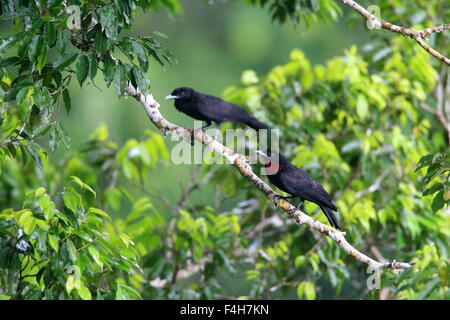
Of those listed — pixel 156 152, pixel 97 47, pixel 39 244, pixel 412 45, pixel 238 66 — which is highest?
pixel 238 66

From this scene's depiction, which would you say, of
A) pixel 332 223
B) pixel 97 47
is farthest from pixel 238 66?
pixel 97 47

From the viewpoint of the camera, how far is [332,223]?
14.0ft

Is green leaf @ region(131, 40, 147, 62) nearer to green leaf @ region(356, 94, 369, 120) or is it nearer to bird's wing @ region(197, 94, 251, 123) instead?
bird's wing @ region(197, 94, 251, 123)

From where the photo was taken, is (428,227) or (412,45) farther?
(412,45)

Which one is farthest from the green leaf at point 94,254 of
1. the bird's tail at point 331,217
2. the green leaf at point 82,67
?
the bird's tail at point 331,217

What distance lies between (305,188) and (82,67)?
189 centimetres

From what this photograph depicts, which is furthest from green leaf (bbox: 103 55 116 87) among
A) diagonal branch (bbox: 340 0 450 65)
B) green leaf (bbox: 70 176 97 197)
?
diagonal branch (bbox: 340 0 450 65)

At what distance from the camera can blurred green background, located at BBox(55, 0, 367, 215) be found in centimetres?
1227

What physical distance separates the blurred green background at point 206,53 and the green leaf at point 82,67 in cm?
839

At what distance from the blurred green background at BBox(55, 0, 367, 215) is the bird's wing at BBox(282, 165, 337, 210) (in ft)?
23.5

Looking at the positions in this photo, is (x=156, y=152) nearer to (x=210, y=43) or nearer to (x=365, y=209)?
(x=365, y=209)

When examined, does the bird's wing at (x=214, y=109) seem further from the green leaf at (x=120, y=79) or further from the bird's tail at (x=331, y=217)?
the green leaf at (x=120, y=79)

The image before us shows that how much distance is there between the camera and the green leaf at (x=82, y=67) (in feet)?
9.85

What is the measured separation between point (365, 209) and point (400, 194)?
0.65 meters
